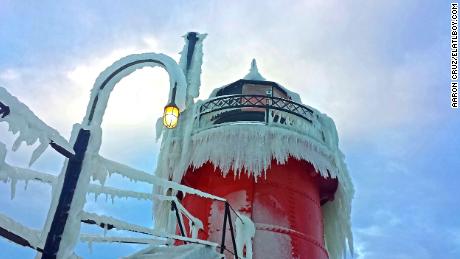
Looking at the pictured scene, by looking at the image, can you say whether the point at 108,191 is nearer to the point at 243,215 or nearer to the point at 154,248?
the point at 154,248

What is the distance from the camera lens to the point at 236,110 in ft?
43.7

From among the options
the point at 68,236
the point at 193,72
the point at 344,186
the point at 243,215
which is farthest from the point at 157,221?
the point at 68,236

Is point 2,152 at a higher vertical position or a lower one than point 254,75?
lower

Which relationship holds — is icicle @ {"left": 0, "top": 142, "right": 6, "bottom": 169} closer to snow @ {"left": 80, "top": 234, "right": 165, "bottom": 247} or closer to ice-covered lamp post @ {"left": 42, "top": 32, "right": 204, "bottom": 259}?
ice-covered lamp post @ {"left": 42, "top": 32, "right": 204, "bottom": 259}

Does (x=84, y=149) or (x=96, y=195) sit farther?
(x=96, y=195)

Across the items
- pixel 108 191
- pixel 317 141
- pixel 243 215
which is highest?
pixel 317 141

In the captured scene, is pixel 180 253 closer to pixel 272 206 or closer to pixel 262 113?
pixel 272 206

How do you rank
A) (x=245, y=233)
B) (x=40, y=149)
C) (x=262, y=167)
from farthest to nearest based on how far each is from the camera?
(x=262, y=167), (x=245, y=233), (x=40, y=149)

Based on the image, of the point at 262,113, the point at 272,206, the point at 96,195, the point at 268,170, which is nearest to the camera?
the point at 96,195

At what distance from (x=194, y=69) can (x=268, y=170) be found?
12.5ft

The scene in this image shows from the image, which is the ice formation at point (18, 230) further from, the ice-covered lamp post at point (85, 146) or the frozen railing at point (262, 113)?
the frozen railing at point (262, 113)

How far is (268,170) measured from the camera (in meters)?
12.0

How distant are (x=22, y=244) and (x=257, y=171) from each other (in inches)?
330

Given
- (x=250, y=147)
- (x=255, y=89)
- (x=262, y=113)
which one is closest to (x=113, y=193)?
(x=250, y=147)
